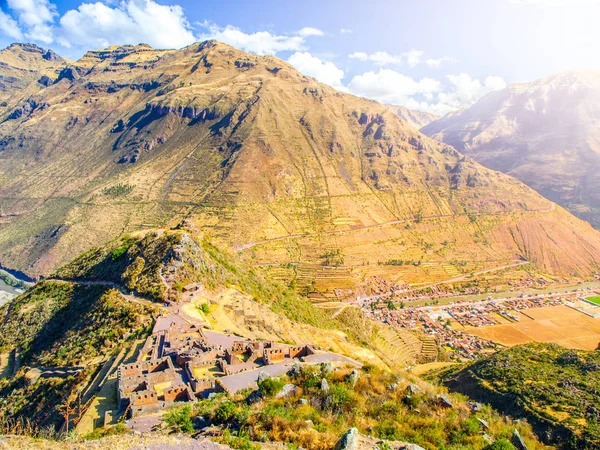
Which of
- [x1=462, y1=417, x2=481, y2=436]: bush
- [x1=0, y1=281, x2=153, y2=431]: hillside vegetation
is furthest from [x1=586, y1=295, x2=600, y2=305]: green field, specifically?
[x1=0, y1=281, x2=153, y2=431]: hillside vegetation

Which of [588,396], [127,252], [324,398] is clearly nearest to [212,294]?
[127,252]

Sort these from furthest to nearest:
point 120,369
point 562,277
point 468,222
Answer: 1. point 468,222
2. point 562,277
3. point 120,369

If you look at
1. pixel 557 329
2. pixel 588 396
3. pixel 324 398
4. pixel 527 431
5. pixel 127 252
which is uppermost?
pixel 127 252

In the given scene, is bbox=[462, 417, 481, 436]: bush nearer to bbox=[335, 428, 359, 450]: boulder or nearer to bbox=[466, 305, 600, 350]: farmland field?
bbox=[335, 428, 359, 450]: boulder

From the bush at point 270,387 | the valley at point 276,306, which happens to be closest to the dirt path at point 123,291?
the valley at point 276,306

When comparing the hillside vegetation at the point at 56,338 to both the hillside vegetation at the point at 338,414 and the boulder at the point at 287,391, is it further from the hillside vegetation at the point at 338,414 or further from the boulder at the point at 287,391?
the boulder at the point at 287,391

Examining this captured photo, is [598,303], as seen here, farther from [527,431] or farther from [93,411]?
[93,411]
